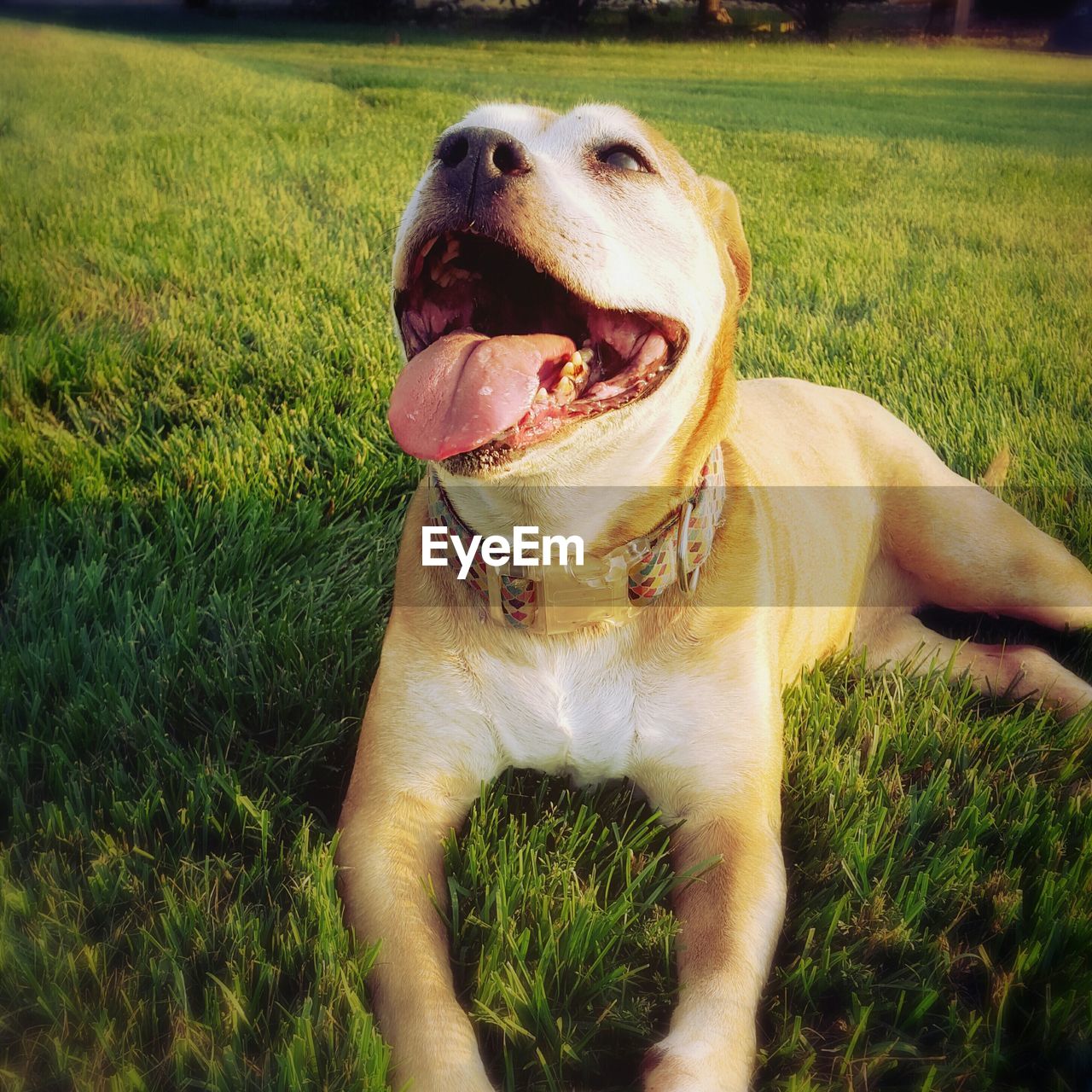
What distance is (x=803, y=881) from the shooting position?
1.51m

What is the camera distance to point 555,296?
1.58m

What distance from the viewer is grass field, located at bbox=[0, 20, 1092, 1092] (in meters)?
1.28

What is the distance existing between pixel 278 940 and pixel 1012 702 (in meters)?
1.55

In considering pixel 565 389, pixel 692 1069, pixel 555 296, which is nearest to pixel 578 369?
pixel 565 389

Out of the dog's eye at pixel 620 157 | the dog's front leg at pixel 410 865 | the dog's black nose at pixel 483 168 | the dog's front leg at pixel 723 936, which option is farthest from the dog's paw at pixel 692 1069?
the dog's eye at pixel 620 157

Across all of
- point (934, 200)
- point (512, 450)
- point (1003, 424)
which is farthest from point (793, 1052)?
point (934, 200)

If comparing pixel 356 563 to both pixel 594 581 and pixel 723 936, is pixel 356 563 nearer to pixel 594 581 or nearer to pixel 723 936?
pixel 594 581

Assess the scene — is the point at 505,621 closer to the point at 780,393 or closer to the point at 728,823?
the point at 728,823

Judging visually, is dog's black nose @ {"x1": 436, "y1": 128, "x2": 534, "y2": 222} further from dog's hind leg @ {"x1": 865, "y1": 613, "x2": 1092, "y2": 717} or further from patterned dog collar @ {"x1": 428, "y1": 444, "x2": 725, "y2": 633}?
dog's hind leg @ {"x1": 865, "y1": 613, "x2": 1092, "y2": 717}

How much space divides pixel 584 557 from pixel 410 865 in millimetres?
595


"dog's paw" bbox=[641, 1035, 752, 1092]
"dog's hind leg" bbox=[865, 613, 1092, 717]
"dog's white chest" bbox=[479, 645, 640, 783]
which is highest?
"dog's white chest" bbox=[479, 645, 640, 783]

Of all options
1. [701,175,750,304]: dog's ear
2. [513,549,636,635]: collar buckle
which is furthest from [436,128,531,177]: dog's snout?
[513,549,636,635]: collar buckle

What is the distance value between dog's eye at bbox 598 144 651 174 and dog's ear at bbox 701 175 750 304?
21 cm

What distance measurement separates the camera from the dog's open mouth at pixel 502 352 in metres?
1.39
